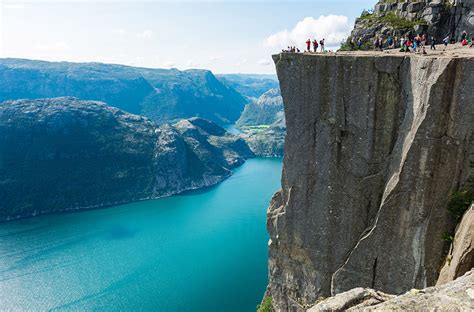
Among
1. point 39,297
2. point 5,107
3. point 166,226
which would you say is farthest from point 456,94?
point 5,107

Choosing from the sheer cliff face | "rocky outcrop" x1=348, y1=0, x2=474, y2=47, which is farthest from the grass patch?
"rocky outcrop" x1=348, y1=0, x2=474, y2=47

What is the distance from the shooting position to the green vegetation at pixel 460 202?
62.8 ft

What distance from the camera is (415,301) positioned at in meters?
10.7

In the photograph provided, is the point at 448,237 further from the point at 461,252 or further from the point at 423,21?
the point at 423,21

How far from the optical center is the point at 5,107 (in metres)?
166

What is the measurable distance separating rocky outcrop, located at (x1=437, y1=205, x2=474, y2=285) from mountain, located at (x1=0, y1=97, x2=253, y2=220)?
451 feet

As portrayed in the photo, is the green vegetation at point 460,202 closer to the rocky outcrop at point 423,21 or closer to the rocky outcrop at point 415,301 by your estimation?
the rocky outcrop at point 415,301

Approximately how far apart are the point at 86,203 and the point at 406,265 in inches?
5460

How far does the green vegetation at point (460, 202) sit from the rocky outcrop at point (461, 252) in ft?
1.79

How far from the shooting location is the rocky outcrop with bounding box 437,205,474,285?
1716cm

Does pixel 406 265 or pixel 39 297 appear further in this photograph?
pixel 39 297

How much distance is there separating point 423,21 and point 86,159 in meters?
156

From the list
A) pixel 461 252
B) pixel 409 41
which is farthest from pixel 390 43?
pixel 461 252

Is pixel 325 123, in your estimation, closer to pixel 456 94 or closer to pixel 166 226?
pixel 456 94
